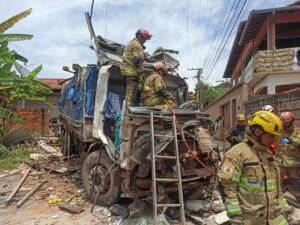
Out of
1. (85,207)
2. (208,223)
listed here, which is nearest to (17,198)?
(85,207)

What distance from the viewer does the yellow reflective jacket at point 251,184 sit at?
2.95 metres

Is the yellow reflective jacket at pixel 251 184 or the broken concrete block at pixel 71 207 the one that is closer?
the yellow reflective jacket at pixel 251 184

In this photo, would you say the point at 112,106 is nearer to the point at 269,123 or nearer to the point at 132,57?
the point at 132,57

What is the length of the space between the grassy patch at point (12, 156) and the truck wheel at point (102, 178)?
177 inches

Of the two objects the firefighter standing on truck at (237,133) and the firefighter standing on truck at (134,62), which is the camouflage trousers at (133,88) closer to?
the firefighter standing on truck at (134,62)

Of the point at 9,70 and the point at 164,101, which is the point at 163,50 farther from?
the point at 9,70

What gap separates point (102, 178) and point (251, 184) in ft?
12.7

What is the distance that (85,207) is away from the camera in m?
6.47

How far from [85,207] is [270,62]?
37.0 feet

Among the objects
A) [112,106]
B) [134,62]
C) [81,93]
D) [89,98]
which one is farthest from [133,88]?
[81,93]

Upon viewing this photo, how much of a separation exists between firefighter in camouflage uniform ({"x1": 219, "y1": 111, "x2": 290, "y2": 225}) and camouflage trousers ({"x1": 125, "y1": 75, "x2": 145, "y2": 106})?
407 cm

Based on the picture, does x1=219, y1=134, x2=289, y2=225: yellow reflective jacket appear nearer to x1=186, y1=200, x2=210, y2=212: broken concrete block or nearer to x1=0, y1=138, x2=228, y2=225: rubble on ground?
x1=0, y1=138, x2=228, y2=225: rubble on ground

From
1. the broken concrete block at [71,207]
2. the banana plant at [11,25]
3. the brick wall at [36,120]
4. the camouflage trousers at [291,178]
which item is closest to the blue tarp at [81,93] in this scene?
the broken concrete block at [71,207]

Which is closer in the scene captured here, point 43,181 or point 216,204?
point 216,204
